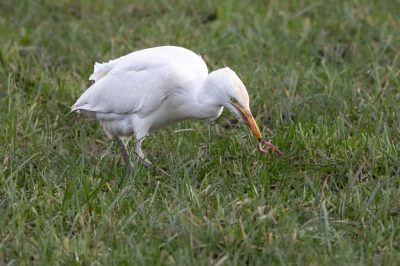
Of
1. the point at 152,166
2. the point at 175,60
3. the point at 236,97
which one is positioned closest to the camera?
the point at 236,97

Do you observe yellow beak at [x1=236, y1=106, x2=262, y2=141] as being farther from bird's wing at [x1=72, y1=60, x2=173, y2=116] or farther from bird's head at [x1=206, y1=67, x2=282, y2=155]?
bird's wing at [x1=72, y1=60, x2=173, y2=116]

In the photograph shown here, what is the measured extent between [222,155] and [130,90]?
2.80 feet

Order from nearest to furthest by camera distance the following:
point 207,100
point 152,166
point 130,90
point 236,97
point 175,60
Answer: point 236,97 → point 207,100 → point 152,166 → point 175,60 → point 130,90

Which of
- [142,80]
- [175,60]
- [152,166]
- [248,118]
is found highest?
[175,60]

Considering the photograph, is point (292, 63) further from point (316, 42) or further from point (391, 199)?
point (391, 199)

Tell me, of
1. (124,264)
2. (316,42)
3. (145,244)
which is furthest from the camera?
(316,42)

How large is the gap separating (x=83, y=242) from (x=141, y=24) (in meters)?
4.47

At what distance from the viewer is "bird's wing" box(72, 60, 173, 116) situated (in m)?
4.09

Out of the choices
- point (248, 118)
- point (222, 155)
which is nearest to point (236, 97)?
point (248, 118)

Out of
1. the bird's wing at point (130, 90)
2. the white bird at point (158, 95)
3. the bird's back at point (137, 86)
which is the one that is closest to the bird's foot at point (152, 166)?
the white bird at point (158, 95)

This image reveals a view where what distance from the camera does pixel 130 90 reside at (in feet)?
14.0

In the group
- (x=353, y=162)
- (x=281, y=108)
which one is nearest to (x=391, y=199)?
(x=353, y=162)

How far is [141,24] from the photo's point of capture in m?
6.95

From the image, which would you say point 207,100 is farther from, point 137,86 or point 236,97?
point 137,86
